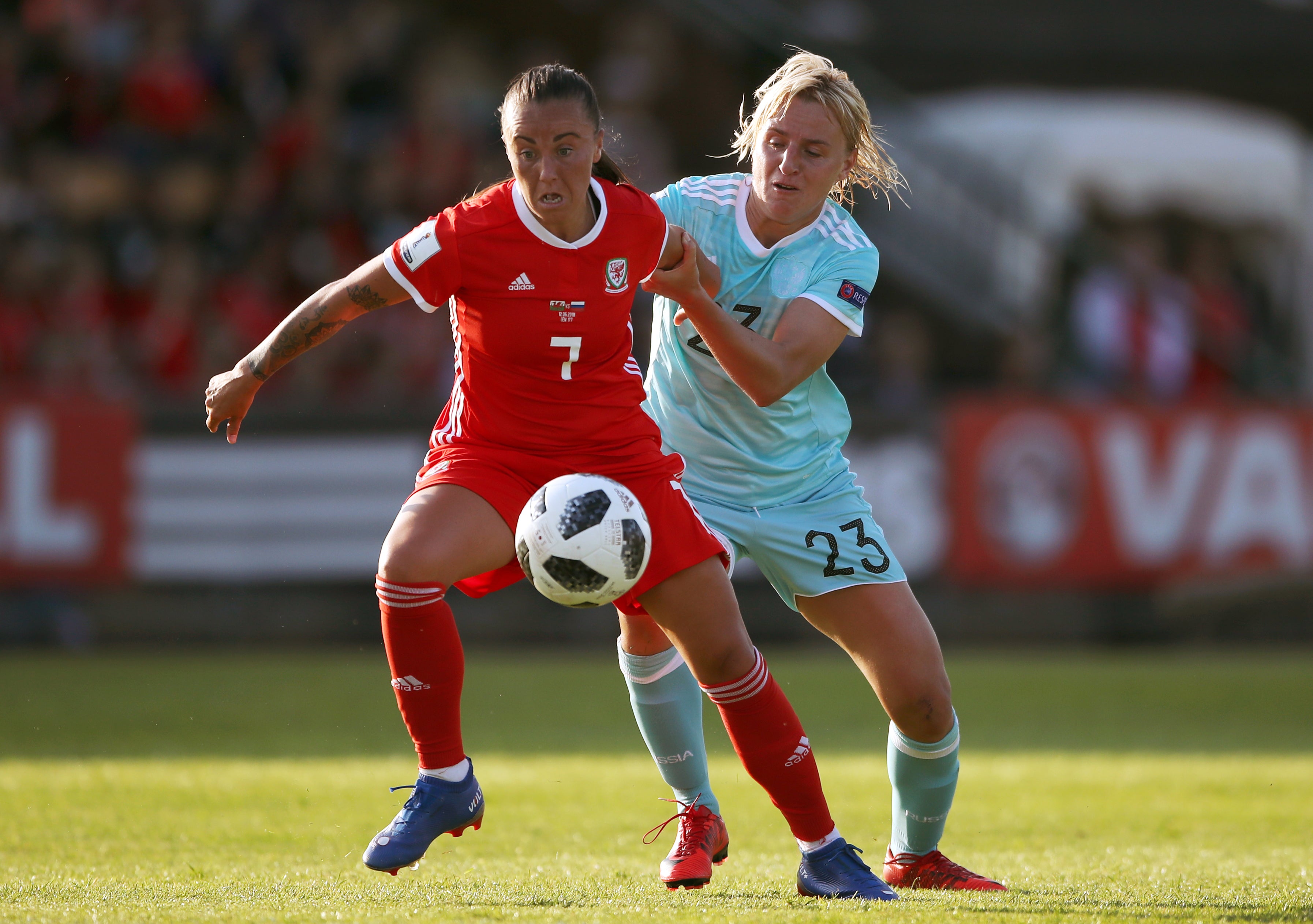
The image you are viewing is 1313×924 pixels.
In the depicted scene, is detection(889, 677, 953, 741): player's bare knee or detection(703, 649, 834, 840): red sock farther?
detection(889, 677, 953, 741): player's bare knee

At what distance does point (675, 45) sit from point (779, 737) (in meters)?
11.0

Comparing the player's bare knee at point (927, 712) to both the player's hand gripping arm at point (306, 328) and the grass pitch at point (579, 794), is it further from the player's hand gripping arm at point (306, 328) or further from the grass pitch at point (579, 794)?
the player's hand gripping arm at point (306, 328)

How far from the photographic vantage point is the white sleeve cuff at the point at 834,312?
171 inches

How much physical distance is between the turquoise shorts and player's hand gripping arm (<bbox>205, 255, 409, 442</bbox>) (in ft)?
3.90

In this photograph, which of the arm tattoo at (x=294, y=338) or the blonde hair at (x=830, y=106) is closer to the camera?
the arm tattoo at (x=294, y=338)

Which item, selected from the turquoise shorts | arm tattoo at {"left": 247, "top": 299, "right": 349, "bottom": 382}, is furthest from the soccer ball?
arm tattoo at {"left": 247, "top": 299, "right": 349, "bottom": 382}

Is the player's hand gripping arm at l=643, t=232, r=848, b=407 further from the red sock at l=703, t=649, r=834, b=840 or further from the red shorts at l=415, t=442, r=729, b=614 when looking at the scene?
the red sock at l=703, t=649, r=834, b=840

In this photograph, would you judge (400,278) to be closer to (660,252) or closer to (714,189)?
(660,252)

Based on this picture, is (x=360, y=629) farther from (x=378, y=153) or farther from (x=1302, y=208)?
(x=1302, y=208)

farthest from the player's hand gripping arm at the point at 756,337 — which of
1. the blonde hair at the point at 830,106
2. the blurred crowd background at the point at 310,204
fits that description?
the blurred crowd background at the point at 310,204

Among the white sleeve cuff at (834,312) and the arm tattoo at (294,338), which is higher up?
the white sleeve cuff at (834,312)

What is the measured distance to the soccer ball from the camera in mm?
3820

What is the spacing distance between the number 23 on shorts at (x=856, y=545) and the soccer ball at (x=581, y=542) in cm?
66

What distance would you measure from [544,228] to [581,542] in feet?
2.82
